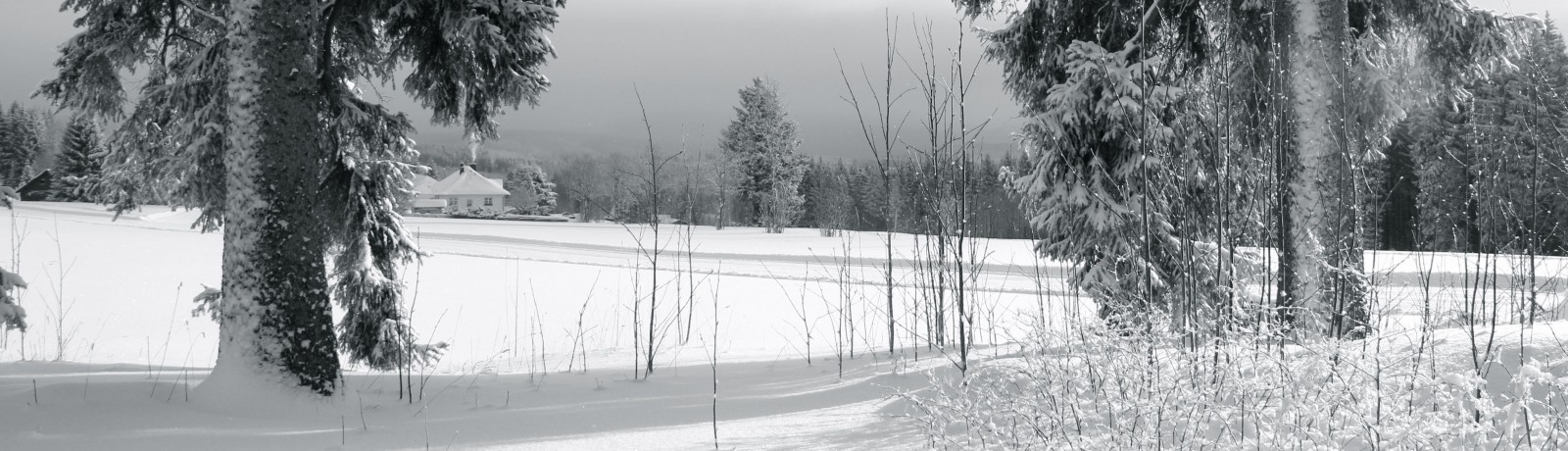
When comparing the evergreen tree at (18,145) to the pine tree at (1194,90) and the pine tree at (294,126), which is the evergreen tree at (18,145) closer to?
the pine tree at (294,126)

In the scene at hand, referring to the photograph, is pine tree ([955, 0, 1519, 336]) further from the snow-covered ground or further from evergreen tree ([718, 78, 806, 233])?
evergreen tree ([718, 78, 806, 233])

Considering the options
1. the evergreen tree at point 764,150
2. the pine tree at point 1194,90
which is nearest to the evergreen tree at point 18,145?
the evergreen tree at point 764,150

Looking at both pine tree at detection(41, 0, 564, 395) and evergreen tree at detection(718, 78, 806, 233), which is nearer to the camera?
pine tree at detection(41, 0, 564, 395)

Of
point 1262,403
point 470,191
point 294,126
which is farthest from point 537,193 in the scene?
point 1262,403

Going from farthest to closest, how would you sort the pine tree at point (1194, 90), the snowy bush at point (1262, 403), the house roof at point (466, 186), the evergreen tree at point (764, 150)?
the house roof at point (466, 186)
the evergreen tree at point (764, 150)
the pine tree at point (1194, 90)
the snowy bush at point (1262, 403)

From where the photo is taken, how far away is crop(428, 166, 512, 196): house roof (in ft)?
248

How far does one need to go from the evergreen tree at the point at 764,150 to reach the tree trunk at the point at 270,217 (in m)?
32.9

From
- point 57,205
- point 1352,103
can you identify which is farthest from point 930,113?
point 57,205

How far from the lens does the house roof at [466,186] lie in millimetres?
75562

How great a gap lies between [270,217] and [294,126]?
1.69 feet

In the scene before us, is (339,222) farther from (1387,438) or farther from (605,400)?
(1387,438)

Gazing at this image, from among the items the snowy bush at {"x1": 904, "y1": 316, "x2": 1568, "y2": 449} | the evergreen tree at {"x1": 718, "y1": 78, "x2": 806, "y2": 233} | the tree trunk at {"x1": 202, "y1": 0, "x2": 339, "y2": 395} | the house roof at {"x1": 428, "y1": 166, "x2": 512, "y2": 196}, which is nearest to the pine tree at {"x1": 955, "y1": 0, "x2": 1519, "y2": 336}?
the snowy bush at {"x1": 904, "y1": 316, "x2": 1568, "y2": 449}

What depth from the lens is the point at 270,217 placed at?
434 centimetres

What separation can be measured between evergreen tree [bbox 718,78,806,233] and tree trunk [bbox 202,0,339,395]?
32853mm
